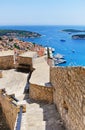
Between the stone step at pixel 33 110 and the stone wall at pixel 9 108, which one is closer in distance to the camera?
the stone step at pixel 33 110

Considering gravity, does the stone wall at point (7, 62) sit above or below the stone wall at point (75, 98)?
below

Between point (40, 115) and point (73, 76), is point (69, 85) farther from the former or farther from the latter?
point (40, 115)

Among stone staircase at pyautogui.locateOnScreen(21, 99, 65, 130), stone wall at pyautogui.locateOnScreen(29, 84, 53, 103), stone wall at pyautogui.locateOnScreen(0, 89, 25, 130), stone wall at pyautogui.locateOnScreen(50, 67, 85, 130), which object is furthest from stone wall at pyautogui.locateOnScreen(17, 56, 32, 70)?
stone wall at pyautogui.locateOnScreen(50, 67, 85, 130)

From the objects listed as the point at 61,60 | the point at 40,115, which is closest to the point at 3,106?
the point at 40,115

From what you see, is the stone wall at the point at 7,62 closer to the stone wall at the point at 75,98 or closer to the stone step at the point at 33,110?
the stone step at the point at 33,110

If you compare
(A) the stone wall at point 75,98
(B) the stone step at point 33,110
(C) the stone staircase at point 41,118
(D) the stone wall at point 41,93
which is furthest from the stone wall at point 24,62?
(A) the stone wall at point 75,98

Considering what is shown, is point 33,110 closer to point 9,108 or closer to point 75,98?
point 9,108

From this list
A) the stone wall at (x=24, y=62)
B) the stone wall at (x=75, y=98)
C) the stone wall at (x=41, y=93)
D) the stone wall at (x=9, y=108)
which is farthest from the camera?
the stone wall at (x=24, y=62)

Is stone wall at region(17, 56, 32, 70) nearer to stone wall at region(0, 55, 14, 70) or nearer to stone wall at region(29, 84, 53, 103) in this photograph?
stone wall at region(0, 55, 14, 70)
